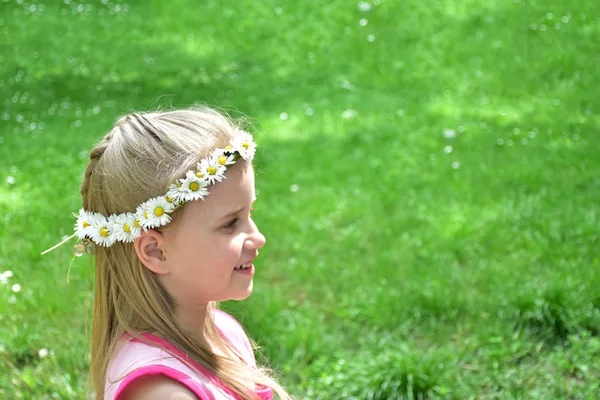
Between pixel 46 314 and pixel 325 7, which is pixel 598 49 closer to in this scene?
pixel 325 7

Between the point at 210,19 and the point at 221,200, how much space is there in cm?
737

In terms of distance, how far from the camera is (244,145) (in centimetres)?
188

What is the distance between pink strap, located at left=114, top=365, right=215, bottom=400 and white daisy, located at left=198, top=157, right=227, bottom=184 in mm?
434

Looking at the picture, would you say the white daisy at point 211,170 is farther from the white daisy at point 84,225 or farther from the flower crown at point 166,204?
the white daisy at point 84,225

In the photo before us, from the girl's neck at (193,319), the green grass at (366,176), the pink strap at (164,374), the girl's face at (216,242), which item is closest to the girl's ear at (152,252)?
the girl's face at (216,242)

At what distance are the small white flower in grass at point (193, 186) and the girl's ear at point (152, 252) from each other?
127mm

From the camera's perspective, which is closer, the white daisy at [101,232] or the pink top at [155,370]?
the pink top at [155,370]

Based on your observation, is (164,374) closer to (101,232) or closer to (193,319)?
(193,319)

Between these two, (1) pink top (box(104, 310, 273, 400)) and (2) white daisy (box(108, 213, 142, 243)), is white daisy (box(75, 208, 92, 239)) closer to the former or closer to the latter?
(2) white daisy (box(108, 213, 142, 243))

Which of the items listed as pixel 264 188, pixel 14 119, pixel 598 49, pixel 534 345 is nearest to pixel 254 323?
pixel 534 345

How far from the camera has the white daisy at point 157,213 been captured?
178cm

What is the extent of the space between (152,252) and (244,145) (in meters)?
0.34

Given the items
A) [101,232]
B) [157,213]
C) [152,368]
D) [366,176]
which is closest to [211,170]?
[157,213]

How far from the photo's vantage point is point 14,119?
688cm
